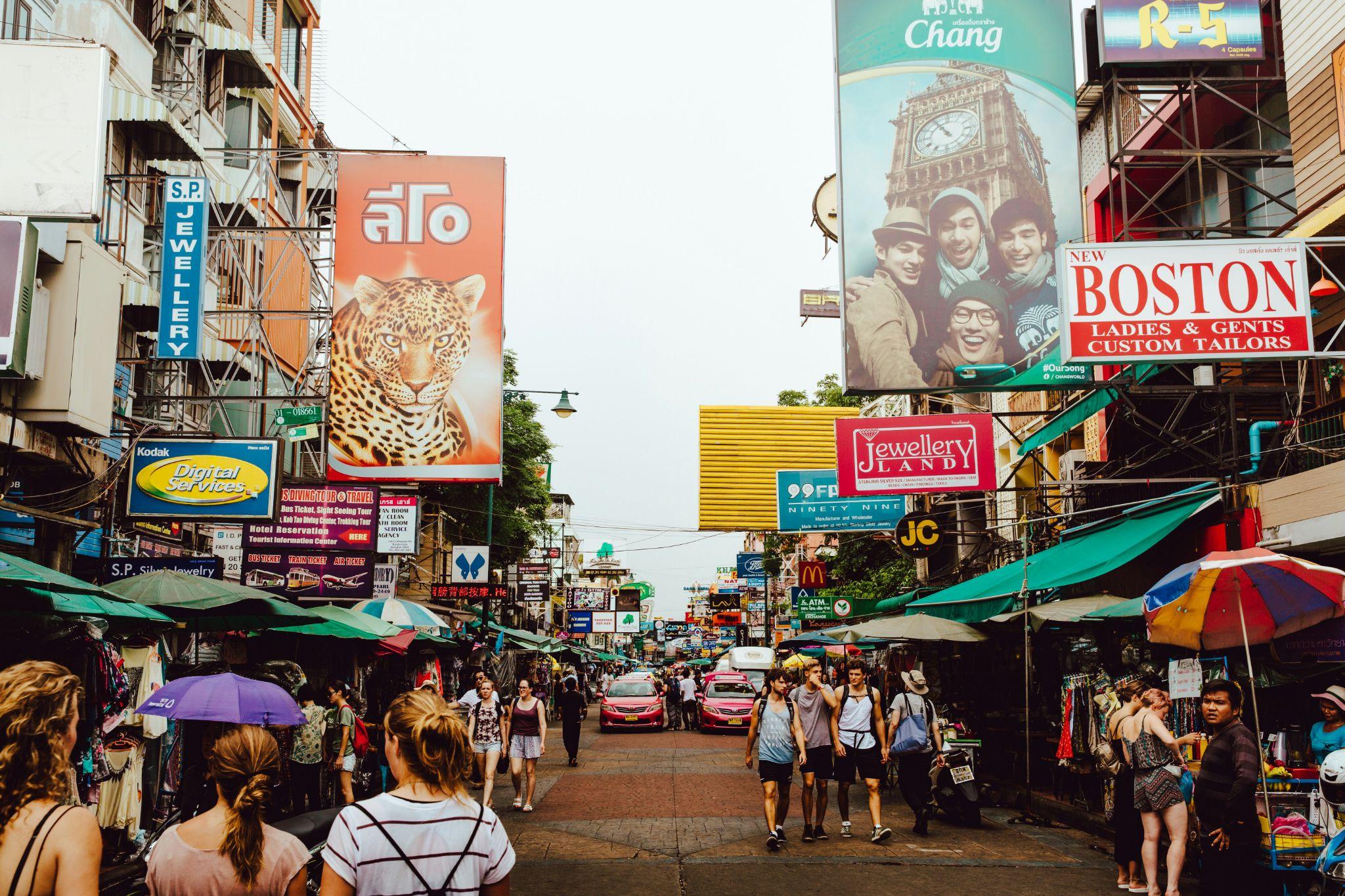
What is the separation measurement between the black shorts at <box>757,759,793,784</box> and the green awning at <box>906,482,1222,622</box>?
14.9 feet

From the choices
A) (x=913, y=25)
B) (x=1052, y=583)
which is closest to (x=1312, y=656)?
(x=1052, y=583)

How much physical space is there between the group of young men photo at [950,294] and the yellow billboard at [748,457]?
13277mm

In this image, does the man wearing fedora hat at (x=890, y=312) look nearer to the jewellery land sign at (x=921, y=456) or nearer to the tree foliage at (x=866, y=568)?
the jewellery land sign at (x=921, y=456)

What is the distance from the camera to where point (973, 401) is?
32000 millimetres

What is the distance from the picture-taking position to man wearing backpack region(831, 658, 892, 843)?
12570mm

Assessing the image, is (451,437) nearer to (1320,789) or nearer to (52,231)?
(52,231)

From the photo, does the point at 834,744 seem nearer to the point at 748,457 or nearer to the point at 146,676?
the point at 146,676

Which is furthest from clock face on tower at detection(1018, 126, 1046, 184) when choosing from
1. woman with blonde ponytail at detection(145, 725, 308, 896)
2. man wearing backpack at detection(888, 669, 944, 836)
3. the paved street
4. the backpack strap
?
the backpack strap

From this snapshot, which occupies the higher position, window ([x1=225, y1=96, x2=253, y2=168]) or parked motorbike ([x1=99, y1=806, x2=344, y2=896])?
window ([x1=225, y1=96, x2=253, y2=168])

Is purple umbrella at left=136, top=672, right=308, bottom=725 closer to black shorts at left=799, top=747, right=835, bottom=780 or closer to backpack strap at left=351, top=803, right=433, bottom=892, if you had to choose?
black shorts at left=799, top=747, right=835, bottom=780

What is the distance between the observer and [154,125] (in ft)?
60.8

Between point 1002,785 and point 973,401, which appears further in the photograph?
point 973,401

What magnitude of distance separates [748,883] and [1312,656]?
5.33 metres

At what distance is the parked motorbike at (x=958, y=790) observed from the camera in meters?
13.9
